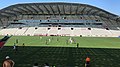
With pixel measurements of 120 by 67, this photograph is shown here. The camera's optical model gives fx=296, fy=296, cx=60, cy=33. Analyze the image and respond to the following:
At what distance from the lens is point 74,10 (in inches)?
6211

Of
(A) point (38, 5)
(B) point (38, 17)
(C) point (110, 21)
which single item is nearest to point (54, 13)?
(B) point (38, 17)

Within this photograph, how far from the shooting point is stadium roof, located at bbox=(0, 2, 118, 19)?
145875 mm

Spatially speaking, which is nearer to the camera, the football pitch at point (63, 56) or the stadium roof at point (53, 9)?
the football pitch at point (63, 56)

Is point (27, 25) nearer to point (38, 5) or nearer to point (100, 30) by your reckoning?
point (38, 5)

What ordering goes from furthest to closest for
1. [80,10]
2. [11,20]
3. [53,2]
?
[11,20], [80,10], [53,2]

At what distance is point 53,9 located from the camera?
514ft

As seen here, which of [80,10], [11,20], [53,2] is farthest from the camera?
[11,20]

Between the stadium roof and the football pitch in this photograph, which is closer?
the football pitch

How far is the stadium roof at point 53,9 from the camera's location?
479 ft

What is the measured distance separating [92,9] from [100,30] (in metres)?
12.7

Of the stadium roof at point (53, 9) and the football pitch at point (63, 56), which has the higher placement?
the stadium roof at point (53, 9)

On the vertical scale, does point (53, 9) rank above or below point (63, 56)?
above

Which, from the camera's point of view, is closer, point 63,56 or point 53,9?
point 63,56

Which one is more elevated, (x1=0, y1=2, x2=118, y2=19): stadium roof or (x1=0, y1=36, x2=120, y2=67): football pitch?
(x1=0, y1=2, x2=118, y2=19): stadium roof
